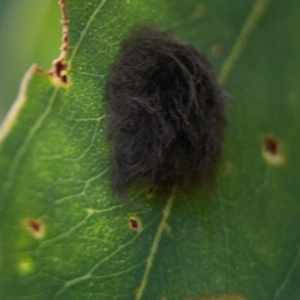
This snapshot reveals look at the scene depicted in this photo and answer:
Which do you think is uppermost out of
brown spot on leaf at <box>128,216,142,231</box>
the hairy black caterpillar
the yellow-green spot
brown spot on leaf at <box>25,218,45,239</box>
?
the hairy black caterpillar

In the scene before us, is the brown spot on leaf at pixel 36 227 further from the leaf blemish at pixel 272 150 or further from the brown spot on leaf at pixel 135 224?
the leaf blemish at pixel 272 150

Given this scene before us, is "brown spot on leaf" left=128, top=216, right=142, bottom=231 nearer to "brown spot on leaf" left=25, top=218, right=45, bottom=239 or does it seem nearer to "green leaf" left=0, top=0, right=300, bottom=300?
"green leaf" left=0, top=0, right=300, bottom=300

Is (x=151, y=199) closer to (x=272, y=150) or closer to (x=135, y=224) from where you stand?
(x=135, y=224)

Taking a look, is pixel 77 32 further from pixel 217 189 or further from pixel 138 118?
pixel 217 189

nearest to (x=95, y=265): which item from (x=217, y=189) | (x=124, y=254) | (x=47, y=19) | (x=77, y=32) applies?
(x=124, y=254)

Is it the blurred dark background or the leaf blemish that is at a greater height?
the blurred dark background

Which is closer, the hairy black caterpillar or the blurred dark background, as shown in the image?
the hairy black caterpillar

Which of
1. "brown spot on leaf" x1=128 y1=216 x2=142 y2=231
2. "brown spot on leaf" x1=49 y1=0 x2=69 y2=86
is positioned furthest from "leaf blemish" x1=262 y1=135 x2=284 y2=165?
"brown spot on leaf" x1=49 y1=0 x2=69 y2=86

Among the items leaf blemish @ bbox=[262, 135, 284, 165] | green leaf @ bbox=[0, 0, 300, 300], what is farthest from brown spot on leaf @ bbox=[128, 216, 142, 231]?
leaf blemish @ bbox=[262, 135, 284, 165]
